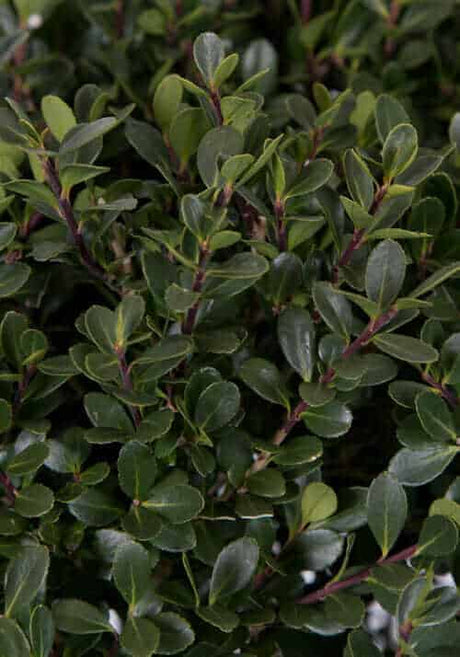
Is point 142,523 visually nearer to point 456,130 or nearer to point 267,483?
point 267,483

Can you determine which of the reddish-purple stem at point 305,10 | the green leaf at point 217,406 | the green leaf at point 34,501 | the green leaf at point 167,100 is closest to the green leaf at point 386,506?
the green leaf at point 217,406

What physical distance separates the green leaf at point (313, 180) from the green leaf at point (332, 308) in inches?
2.4

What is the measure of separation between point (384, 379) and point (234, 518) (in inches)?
5.2

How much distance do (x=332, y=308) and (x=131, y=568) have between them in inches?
8.0

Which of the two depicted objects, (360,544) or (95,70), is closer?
(360,544)

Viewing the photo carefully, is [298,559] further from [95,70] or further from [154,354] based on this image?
[95,70]

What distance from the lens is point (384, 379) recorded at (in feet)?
2.18

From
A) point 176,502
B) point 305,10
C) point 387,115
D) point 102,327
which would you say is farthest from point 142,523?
point 305,10

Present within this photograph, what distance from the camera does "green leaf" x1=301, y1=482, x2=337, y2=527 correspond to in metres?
0.68

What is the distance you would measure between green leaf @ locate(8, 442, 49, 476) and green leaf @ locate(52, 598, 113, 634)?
85 millimetres

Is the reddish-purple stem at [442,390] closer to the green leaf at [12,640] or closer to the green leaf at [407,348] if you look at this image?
the green leaf at [407,348]

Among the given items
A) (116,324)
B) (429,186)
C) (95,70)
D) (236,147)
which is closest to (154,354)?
(116,324)

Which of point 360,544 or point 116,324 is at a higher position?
point 116,324

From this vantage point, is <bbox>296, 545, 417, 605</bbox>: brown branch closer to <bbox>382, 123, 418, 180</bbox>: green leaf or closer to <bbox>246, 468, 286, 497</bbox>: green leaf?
<bbox>246, 468, 286, 497</bbox>: green leaf
